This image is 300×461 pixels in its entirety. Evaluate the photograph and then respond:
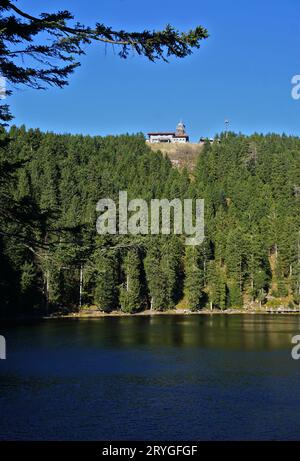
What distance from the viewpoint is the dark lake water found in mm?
28328

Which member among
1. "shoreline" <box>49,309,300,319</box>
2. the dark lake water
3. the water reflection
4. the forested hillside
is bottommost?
"shoreline" <box>49,309,300,319</box>

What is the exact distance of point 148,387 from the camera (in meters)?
38.1

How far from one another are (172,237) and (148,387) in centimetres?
8138

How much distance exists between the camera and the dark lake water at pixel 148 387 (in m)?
28.3

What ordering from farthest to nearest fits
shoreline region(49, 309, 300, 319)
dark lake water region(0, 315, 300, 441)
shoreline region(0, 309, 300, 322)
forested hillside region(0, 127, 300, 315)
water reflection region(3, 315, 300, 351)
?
shoreline region(49, 309, 300, 319)
forested hillside region(0, 127, 300, 315)
shoreline region(0, 309, 300, 322)
water reflection region(3, 315, 300, 351)
dark lake water region(0, 315, 300, 441)

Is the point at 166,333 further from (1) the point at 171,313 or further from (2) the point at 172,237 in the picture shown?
(2) the point at 172,237

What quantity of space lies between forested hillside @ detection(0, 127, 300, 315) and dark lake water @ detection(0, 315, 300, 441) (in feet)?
39.2

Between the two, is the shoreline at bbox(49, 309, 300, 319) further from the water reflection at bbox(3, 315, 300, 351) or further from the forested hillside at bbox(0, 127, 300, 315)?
the water reflection at bbox(3, 315, 300, 351)

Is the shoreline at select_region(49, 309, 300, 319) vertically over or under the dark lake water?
under

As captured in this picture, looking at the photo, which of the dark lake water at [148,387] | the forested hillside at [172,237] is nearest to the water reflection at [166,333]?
the dark lake water at [148,387]

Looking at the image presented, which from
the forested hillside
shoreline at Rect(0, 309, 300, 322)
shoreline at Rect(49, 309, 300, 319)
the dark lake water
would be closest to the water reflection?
the dark lake water

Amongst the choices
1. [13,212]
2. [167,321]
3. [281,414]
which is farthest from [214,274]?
[13,212]

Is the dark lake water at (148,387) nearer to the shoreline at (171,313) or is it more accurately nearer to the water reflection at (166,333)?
the water reflection at (166,333)

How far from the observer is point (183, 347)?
58000mm
